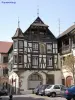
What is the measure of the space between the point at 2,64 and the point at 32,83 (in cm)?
1868

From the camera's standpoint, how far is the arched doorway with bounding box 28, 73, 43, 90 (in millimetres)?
57034

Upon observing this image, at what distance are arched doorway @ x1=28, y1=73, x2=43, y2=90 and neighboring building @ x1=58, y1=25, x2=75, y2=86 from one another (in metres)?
4.81

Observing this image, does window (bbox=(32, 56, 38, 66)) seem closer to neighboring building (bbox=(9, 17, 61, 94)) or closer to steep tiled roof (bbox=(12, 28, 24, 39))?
neighboring building (bbox=(9, 17, 61, 94))

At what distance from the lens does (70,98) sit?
95.7 ft

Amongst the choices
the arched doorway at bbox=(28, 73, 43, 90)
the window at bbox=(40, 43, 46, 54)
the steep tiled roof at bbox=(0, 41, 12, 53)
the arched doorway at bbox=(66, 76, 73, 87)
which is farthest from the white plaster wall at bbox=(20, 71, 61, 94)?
the steep tiled roof at bbox=(0, 41, 12, 53)

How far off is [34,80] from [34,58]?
426cm

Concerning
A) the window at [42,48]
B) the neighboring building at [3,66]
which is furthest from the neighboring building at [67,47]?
the neighboring building at [3,66]

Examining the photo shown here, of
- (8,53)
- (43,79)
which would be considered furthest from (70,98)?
(8,53)

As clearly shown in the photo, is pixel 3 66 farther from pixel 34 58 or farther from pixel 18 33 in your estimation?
pixel 18 33

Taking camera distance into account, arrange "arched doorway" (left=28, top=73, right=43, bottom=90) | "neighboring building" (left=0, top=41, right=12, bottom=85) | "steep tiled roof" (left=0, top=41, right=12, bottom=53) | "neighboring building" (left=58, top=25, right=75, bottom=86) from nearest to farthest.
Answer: "neighboring building" (left=58, top=25, right=75, bottom=86)
"arched doorway" (left=28, top=73, right=43, bottom=90)
"neighboring building" (left=0, top=41, right=12, bottom=85)
"steep tiled roof" (left=0, top=41, right=12, bottom=53)

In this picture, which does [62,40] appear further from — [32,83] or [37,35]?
[32,83]

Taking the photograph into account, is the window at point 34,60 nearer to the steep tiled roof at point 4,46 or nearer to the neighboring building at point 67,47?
the neighboring building at point 67,47

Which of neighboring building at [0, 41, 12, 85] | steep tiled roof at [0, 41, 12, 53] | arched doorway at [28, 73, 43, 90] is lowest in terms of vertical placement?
arched doorway at [28, 73, 43, 90]

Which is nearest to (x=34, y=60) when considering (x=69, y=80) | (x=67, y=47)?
(x=67, y=47)
